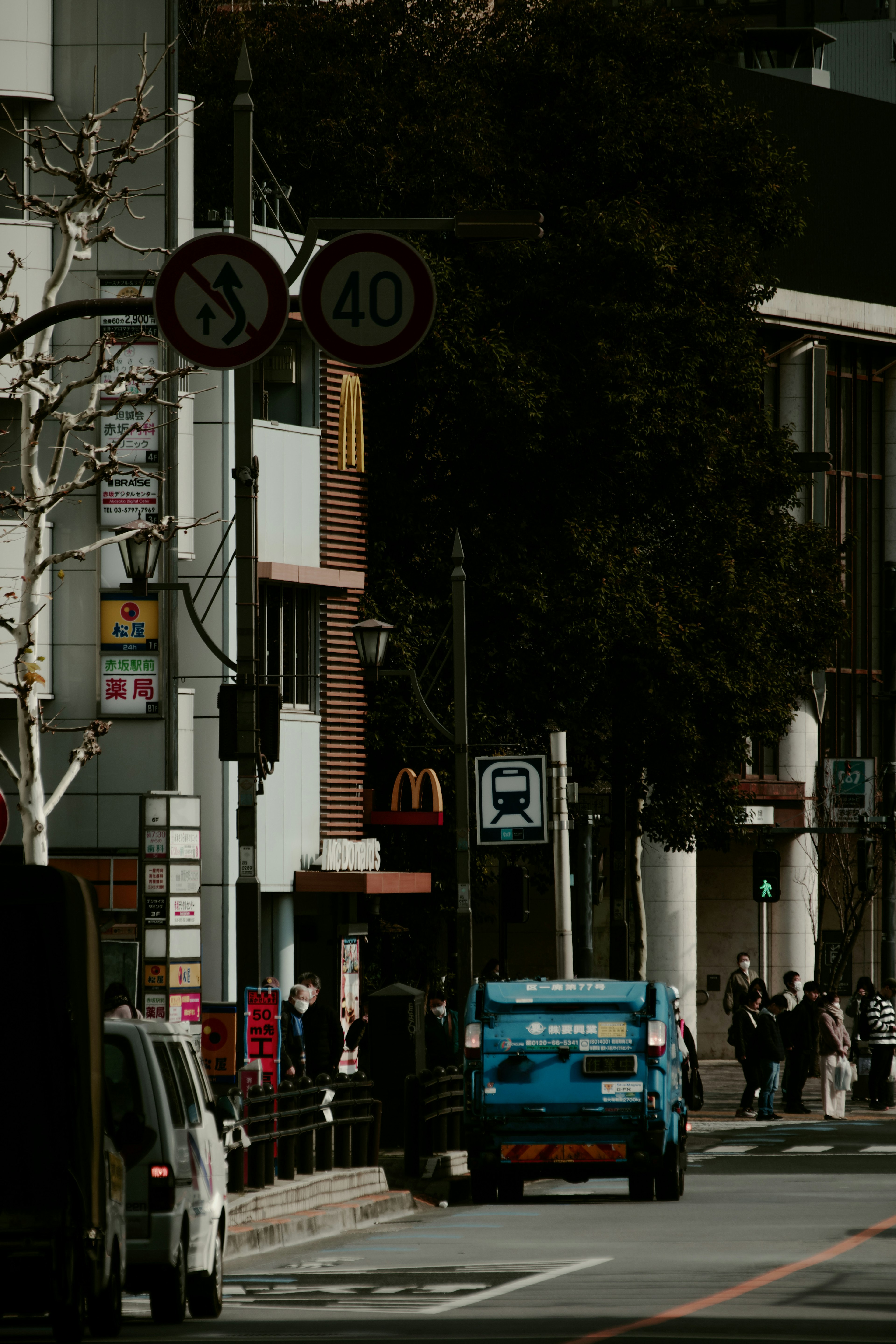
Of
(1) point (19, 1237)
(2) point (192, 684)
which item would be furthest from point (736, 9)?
(1) point (19, 1237)

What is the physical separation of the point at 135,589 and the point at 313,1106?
7523 millimetres

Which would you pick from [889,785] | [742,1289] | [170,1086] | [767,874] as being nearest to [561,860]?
[767,874]

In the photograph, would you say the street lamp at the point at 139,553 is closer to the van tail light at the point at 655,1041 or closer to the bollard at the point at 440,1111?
the bollard at the point at 440,1111

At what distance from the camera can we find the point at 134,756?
31.1 m

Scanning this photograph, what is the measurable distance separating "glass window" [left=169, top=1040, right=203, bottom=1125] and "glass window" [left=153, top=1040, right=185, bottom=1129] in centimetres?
10

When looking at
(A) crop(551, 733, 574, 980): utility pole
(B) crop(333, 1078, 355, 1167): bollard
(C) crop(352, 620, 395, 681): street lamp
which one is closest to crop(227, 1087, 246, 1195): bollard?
(B) crop(333, 1078, 355, 1167): bollard

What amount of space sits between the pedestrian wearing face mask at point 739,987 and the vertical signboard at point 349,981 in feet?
17.4

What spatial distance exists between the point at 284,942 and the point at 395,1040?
27.8ft

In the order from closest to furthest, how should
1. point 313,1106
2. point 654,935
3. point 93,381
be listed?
point 313,1106 → point 93,381 → point 654,935

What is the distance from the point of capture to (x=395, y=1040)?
2580 cm

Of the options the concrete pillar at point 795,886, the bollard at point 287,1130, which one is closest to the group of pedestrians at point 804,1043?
the bollard at point 287,1130

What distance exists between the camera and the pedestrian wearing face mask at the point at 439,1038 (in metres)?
28.3

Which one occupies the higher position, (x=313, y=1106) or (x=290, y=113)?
(x=290, y=113)

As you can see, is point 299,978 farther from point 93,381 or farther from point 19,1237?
point 19,1237
